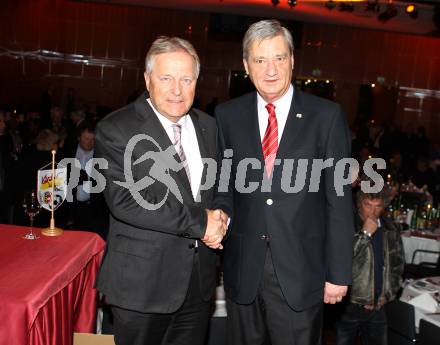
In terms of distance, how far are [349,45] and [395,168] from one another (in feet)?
A: 28.3

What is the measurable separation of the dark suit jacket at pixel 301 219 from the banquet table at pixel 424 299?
1.40 metres

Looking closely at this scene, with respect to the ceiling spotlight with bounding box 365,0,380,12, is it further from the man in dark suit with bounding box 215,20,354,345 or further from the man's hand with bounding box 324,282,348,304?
the man's hand with bounding box 324,282,348,304

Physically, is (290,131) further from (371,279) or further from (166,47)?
(371,279)

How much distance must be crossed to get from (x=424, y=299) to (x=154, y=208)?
7.83ft

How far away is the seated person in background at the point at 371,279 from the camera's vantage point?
12.7 ft

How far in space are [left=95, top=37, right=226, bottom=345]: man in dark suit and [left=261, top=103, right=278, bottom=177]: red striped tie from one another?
31 centimetres

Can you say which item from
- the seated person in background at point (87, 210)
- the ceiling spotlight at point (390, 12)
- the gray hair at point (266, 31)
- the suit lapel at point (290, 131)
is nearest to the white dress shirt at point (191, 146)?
the suit lapel at point (290, 131)

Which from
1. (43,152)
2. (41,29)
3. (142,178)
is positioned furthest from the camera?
(41,29)

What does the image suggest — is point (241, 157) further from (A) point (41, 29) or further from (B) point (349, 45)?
(B) point (349, 45)

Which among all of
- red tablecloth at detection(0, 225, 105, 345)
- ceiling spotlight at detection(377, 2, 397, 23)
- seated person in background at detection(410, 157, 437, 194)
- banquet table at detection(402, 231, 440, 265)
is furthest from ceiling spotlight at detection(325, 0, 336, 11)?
red tablecloth at detection(0, 225, 105, 345)

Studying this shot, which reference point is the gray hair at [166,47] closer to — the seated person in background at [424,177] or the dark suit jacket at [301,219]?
the dark suit jacket at [301,219]

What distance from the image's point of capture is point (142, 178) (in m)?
2.32

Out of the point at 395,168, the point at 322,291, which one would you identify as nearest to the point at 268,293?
the point at 322,291

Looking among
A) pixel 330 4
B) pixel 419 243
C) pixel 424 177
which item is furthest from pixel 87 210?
pixel 330 4
